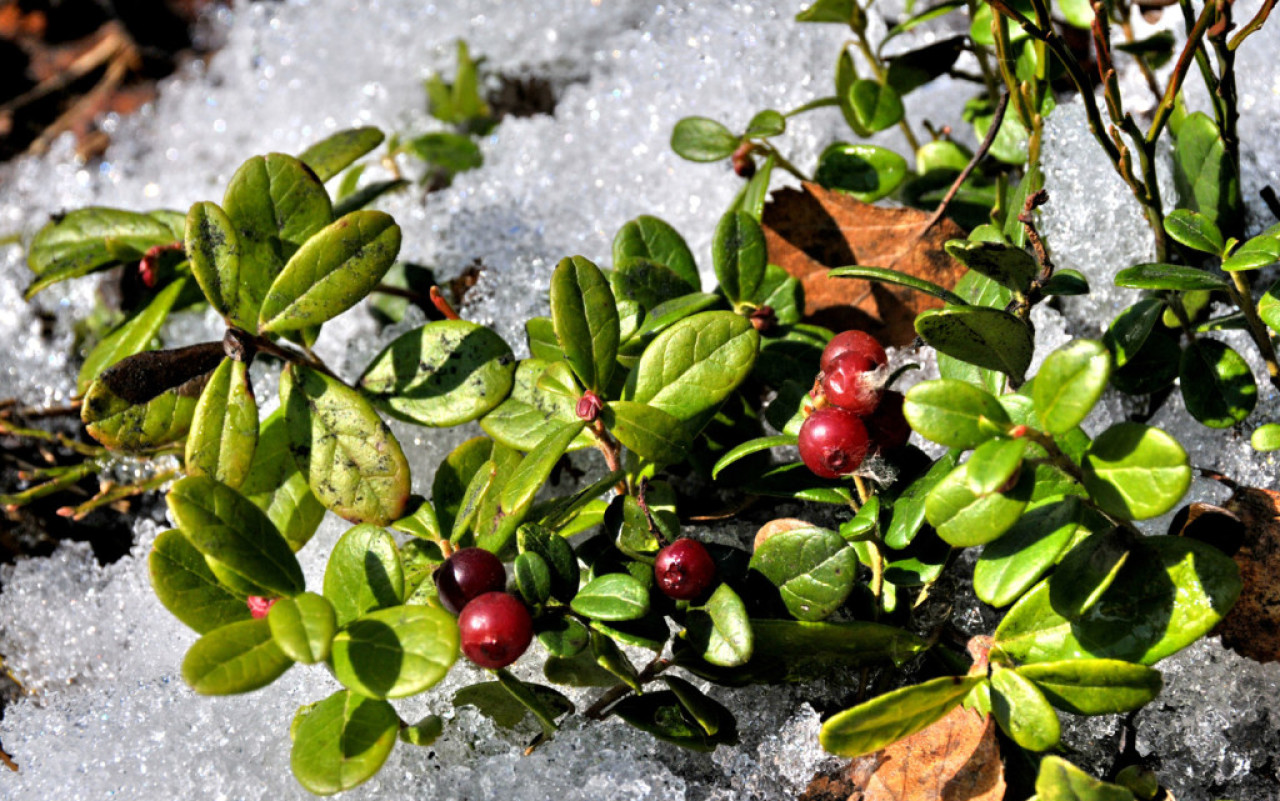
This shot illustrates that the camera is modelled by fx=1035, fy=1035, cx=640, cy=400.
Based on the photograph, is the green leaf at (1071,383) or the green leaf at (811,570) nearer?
the green leaf at (1071,383)

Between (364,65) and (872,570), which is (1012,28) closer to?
(872,570)

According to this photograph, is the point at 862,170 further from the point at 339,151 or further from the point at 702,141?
the point at 339,151

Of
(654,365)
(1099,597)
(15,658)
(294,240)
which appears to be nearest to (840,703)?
(1099,597)

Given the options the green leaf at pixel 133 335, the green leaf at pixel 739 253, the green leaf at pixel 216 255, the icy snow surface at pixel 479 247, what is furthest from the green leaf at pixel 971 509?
the green leaf at pixel 133 335

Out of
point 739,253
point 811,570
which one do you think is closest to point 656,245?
point 739,253

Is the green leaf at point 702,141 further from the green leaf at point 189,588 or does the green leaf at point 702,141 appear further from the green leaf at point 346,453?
the green leaf at point 189,588

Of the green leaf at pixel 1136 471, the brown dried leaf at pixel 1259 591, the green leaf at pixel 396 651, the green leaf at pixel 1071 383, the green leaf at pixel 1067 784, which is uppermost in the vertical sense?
the green leaf at pixel 1071 383
